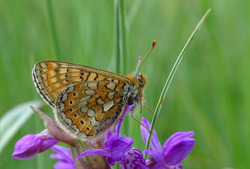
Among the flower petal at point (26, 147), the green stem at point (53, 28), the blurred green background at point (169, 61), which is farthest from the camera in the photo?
the blurred green background at point (169, 61)

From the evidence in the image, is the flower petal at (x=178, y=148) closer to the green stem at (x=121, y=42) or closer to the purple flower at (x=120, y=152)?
the purple flower at (x=120, y=152)

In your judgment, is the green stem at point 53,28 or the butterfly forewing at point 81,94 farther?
the green stem at point 53,28

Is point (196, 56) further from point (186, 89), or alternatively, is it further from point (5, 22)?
point (5, 22)

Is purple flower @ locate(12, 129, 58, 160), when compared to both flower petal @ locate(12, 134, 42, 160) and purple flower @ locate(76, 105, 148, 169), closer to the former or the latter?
flower petal @ locate(12, 134, 42, 160)

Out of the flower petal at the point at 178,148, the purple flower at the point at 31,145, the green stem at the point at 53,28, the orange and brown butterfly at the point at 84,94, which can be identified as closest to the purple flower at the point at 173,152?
the flower petal at the point at 178,148

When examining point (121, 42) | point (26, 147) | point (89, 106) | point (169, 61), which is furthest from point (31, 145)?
point (169, 61)

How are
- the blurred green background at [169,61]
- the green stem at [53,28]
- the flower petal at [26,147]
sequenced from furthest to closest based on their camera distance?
the blurred green background at [169,61] < the green stem at [53,28] < the flower petal at [26,147]
